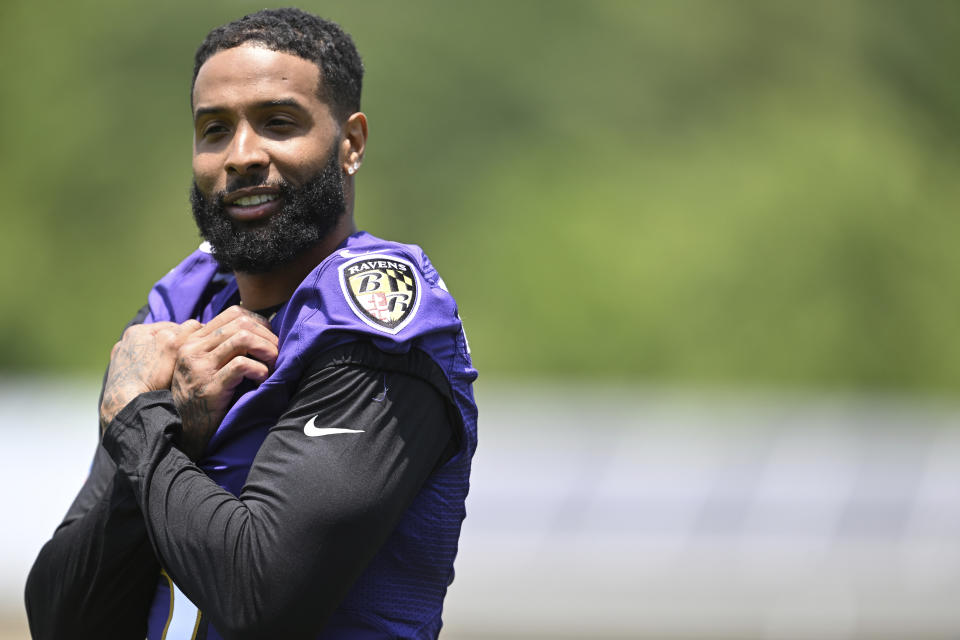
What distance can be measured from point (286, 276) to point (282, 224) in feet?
0.40

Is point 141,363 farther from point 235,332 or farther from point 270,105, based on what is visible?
point 270,105

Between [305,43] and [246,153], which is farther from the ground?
[305,43]

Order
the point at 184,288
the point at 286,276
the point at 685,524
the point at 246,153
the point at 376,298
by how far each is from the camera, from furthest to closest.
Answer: the point at 685,524, the point at 184,288, the point at 286,276, the point at 246,153, the point at 376,298

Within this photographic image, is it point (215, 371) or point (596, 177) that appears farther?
point (596, 177)

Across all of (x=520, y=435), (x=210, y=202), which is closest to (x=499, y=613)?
(x=520, y=435)

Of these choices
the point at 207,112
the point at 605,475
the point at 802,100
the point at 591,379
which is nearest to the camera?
the point at 207,112

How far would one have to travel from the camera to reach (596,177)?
18.4 meters

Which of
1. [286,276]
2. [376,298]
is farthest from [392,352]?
[286,276]

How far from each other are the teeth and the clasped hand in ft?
0.70

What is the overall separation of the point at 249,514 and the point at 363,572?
221 mm

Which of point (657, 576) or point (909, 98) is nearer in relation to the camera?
point (657, 576)

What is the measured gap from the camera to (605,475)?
8.91 m

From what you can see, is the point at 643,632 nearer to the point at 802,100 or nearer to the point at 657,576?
the point at 657,576

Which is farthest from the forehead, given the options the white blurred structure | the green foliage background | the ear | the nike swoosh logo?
the green foliage background
